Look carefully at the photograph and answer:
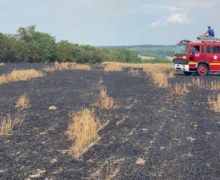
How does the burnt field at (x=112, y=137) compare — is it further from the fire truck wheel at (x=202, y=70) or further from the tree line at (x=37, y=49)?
the tree line at (x=37, y=49)

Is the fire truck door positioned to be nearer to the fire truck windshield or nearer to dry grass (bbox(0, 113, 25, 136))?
the fire truck windshield

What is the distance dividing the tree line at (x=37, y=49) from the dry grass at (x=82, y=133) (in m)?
51.6

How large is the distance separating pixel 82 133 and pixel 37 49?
56707mm

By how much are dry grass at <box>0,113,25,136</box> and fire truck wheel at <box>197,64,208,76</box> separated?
21427 mm

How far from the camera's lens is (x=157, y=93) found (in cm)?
2148

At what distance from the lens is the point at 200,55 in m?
33.6

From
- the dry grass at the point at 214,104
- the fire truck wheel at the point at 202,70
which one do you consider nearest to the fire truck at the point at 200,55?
the fire truck wheel at the point at 202,70

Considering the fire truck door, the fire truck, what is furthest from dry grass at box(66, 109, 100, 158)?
the fire truck door

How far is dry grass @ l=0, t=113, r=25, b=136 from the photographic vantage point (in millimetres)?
11969

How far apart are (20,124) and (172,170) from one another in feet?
19.5

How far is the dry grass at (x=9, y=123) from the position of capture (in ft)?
39.3

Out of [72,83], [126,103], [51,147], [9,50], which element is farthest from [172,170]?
[9,50]

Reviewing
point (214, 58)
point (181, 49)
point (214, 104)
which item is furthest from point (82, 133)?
point (214, 58)

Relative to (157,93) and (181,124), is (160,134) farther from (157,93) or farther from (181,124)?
(157,93)
